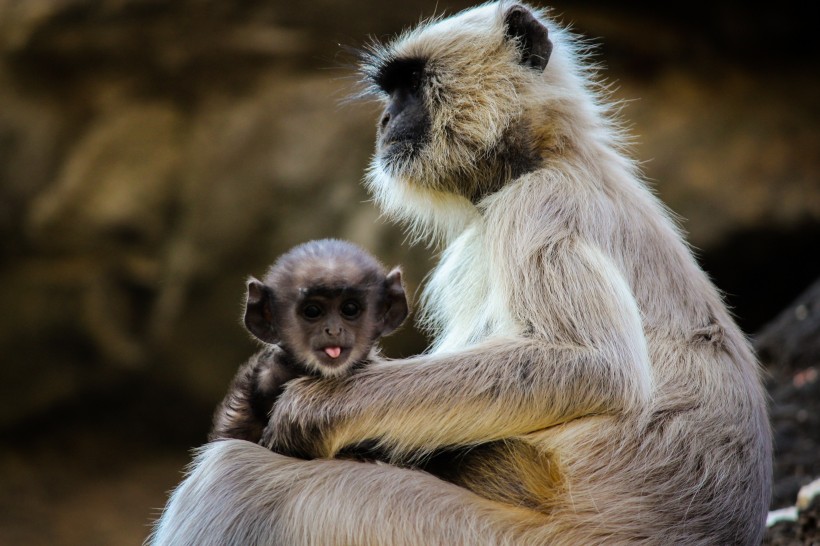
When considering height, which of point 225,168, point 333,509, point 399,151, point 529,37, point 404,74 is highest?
point 529,37

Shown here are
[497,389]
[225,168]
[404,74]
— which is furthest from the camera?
[225,168]

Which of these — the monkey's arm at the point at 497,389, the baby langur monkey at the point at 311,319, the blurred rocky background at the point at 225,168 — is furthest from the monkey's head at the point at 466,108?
the blurred rocky background at the point at 225,168

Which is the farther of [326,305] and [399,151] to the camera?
[399,151]

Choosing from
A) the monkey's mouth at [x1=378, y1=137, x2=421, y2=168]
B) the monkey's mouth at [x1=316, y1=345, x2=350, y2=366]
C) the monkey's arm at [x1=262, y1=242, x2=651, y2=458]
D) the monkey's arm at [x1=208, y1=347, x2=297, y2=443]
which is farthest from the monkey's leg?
the monkey's mouth at [x1=378, y1=137, x2=421, y2=168]

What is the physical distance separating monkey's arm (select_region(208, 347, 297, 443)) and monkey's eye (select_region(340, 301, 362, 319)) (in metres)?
0.37

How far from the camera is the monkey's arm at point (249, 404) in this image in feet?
14.3

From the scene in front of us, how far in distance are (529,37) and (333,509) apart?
248 cm

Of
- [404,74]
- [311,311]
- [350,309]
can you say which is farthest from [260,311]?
[404,74]

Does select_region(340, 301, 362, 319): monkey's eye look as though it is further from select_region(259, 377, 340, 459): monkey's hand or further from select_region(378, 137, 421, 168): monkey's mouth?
select_region(378, 137, 421, 168): monkey's mouth

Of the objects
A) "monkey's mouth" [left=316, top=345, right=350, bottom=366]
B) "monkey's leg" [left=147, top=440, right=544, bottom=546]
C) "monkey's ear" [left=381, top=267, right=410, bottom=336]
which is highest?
"monkey's ear" [left=381, top=267, right=410, bottom=336]

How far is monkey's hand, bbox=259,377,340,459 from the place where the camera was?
3.90m

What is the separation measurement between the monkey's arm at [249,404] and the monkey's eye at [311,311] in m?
0.29

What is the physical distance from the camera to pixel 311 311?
13.5ft

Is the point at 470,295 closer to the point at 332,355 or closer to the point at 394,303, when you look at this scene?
the point at 394,303
